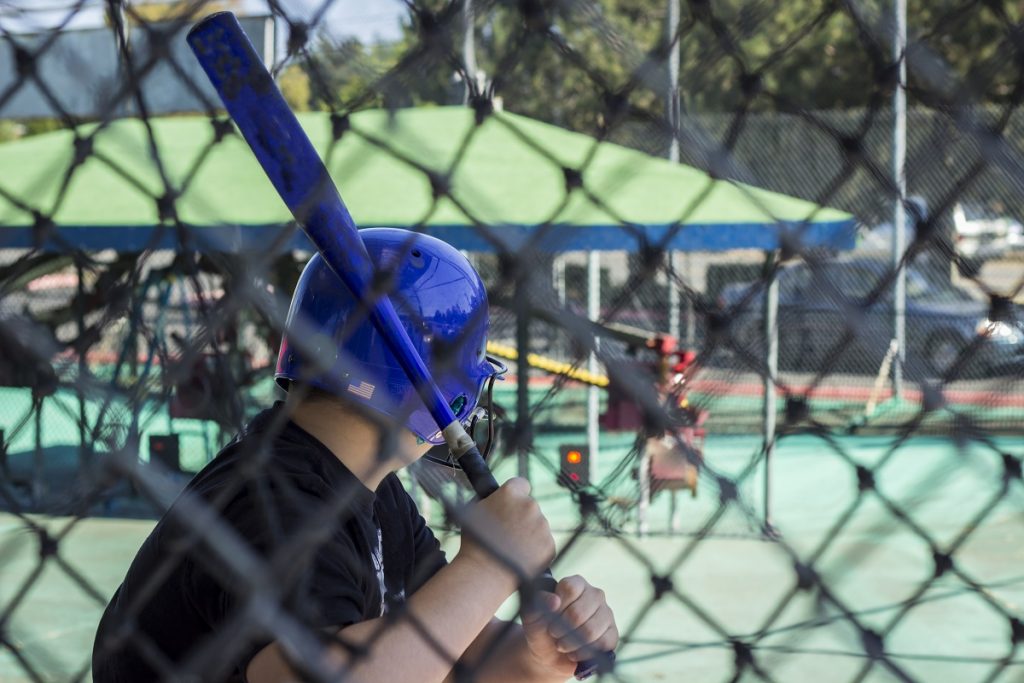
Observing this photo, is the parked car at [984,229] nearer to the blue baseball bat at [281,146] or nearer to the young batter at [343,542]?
the young batter at [343,542]

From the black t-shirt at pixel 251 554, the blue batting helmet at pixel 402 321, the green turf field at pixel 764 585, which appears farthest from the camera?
the green turf field at pixel 764 585

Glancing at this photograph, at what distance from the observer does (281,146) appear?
105 centimetres

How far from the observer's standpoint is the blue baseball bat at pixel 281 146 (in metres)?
1.00

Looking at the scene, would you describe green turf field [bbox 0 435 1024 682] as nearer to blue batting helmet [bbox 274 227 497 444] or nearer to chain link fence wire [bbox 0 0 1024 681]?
chain link fence wire [bbox 0 0 1024 681]

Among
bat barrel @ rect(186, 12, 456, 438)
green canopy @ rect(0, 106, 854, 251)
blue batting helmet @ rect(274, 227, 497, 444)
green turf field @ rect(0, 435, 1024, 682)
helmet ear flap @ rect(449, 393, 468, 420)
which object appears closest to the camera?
bat barrel @ rect(186, 12, 456, 438)

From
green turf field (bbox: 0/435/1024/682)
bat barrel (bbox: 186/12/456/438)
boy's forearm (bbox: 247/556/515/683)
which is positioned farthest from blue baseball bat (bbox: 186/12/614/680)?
green turf field (bbox: 0/435/1024/682)

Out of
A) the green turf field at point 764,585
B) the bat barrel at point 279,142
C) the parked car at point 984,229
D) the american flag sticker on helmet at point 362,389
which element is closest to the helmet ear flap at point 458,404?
the american flag sticker on helmet at point 362,389

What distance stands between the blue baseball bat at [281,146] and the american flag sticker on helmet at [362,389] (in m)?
0.10

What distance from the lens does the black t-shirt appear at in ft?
3.63

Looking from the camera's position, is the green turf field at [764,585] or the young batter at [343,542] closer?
the young batter at [343,542]

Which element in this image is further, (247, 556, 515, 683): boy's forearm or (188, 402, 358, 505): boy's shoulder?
(188, 402, 358, 505): boy's shoulder

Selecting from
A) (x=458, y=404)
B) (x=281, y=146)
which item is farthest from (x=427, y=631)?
(x=281, y=146)

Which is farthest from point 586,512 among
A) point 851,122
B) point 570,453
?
point 851,122

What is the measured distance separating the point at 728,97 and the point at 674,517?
3940 millimetres
